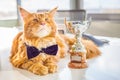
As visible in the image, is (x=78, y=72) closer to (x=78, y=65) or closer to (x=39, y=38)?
(x=78, y=65)

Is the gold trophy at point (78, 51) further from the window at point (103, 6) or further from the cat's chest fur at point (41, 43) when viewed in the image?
the window at point (103, 6)

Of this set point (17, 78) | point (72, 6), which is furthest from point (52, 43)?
point (72, 6)

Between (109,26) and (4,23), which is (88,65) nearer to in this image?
(4,23)

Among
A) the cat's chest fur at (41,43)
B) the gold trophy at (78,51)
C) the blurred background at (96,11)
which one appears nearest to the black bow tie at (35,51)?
the cat's chest fur at (41,43)

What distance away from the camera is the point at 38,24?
855 mm

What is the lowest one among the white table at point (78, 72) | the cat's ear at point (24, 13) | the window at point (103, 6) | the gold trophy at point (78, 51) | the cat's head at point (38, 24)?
the white table at point (78, 72)

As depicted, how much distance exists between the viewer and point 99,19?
2727 mm

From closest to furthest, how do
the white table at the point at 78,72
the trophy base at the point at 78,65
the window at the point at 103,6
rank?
1. the white table at the point at 78,72
2. the trophy base at the point at 78,65
3. the window at the point at 103,6

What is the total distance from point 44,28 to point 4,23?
1.51 meters

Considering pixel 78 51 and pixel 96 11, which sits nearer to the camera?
pixel 78 51

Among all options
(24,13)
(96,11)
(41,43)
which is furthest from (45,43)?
(96,11)

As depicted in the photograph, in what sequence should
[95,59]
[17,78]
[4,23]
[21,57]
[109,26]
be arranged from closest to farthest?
[17,78], [21,57], [95,59], [4,23], [109,26]

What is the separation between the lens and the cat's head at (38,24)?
33.5 inches

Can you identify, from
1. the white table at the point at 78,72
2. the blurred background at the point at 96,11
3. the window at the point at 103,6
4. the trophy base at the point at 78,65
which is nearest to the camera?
the white table at the point at 78,72
